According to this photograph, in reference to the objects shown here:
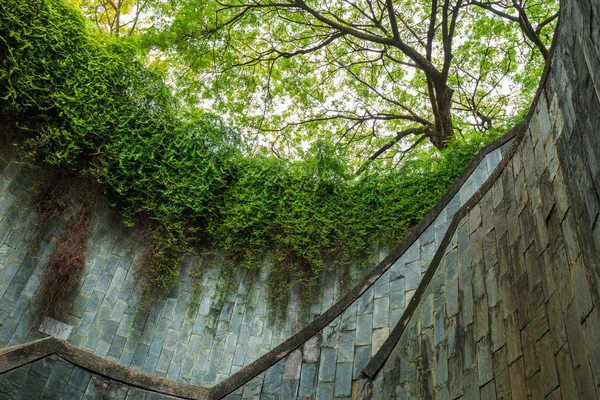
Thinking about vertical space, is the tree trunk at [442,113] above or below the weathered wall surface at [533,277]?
above

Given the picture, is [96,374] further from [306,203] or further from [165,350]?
[306,203]

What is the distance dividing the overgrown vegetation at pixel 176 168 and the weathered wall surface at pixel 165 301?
279mm

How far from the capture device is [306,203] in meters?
7.79

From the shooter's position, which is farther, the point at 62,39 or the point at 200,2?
the point at 200,2

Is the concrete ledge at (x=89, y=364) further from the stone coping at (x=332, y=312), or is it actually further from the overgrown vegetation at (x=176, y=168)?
the overgrown vegetation at (x=176, y=168)

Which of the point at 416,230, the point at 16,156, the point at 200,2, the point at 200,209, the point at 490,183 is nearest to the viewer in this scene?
the point at 490,183

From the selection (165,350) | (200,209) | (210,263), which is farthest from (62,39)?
(165,350)

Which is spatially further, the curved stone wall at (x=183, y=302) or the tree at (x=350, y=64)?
the tree at (x=350, y=64)

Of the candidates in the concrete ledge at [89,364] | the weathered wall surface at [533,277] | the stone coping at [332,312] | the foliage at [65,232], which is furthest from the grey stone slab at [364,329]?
the foliage at [65,232]

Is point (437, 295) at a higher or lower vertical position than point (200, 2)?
lower

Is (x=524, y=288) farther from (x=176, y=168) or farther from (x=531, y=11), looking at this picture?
(x=531, y=11)

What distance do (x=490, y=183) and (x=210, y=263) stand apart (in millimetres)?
4427

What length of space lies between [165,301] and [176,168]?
6.04 ft

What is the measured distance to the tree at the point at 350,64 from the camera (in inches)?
379
